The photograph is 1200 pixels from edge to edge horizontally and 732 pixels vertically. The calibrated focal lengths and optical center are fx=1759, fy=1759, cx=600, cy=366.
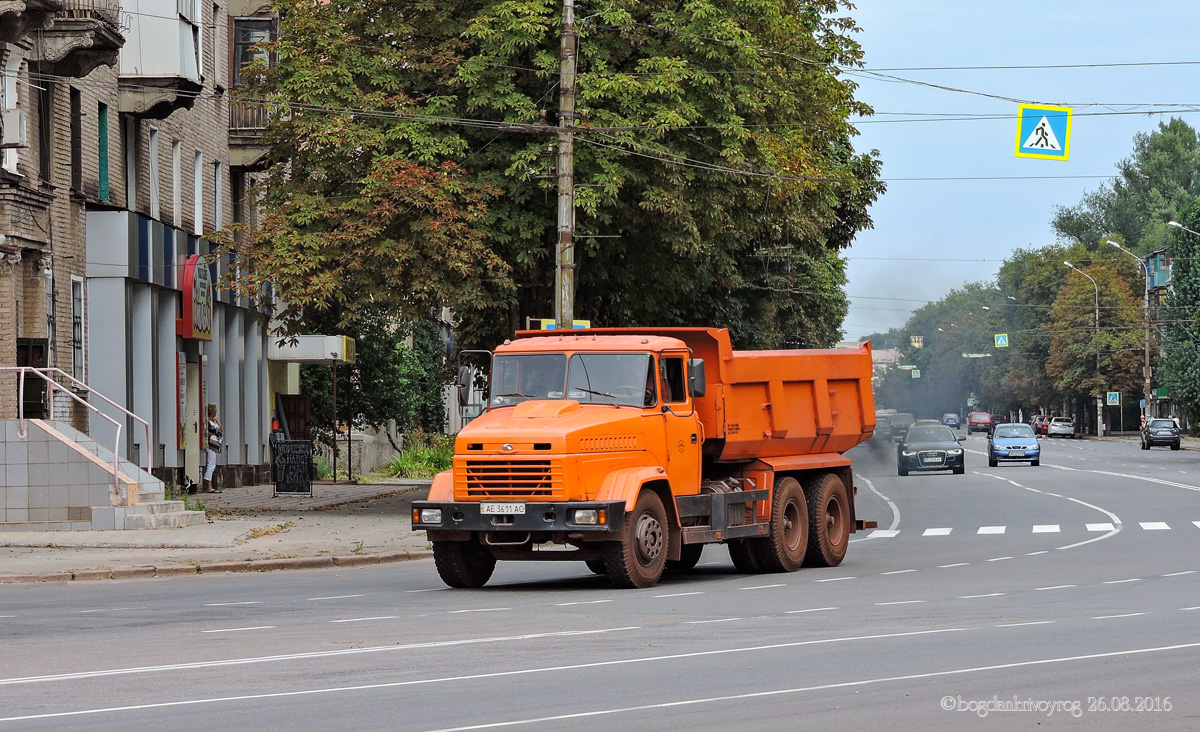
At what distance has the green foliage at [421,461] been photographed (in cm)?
4866

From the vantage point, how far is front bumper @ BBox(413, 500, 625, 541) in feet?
56.7

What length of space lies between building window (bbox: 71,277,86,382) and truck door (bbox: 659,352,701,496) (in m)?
14.9

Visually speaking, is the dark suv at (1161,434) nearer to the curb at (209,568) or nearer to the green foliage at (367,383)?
the green foliage at (367,383)

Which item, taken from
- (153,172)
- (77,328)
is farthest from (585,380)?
(153,172)

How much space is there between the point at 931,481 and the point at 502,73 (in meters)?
21.6

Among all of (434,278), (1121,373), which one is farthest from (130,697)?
(1121,373)

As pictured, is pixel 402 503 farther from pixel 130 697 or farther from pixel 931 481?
pixel 130 697

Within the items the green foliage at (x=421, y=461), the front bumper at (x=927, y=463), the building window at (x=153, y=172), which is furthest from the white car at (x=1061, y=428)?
the building window at (x=153, y=172)

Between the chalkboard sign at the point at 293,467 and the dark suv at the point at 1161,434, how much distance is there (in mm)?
62827

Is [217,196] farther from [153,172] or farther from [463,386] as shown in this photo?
[463,386]

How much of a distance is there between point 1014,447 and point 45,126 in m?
39.8

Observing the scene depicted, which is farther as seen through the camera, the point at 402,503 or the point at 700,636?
the point at 402,503

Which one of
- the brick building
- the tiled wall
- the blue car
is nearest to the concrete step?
the tiled wall

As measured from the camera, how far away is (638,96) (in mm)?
30172
